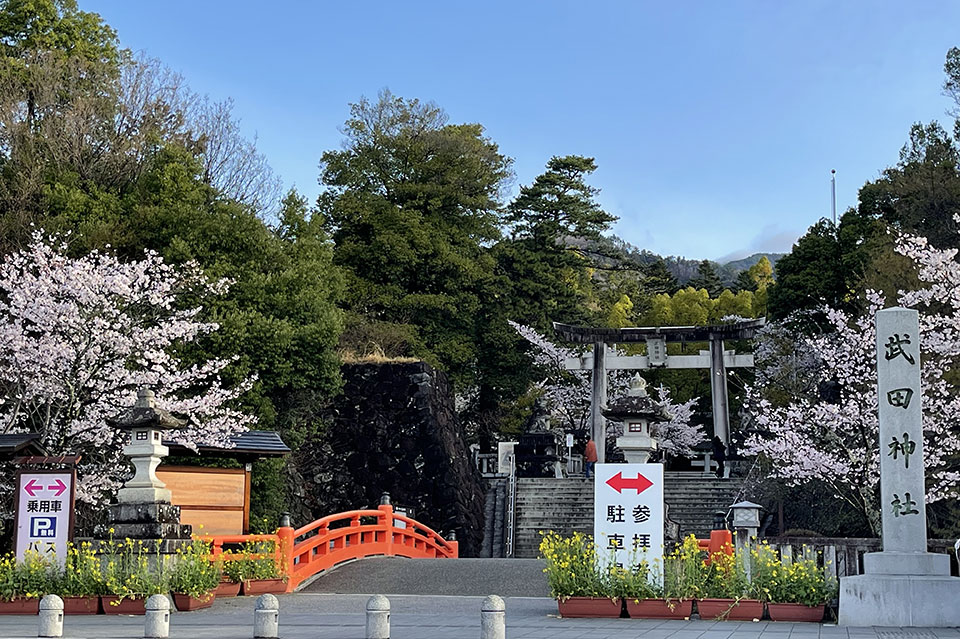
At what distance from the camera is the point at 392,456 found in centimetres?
3123

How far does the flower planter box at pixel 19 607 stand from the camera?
13469mm

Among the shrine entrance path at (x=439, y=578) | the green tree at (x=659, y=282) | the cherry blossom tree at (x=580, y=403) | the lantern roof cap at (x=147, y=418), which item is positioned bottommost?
the shrine entrance path at (x=439, y=578)

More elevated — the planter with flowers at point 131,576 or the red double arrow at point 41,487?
the red double arrow at point 41,487

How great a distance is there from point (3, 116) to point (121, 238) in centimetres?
568

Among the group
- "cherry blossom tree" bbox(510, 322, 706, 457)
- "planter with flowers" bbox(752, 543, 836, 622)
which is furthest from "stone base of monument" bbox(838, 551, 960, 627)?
"cherry blossom tree" bbox(510, 322, 706, 457)

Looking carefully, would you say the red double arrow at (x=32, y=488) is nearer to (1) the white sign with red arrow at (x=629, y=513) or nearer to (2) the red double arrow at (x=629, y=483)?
(1) the white sign with red arrow at (x=629, y=513)

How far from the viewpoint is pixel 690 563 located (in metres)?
12.6

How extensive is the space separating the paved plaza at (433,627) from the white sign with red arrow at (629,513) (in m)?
0.93

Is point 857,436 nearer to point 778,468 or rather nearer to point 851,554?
point 778,468

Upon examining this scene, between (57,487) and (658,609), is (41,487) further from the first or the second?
(658,609)

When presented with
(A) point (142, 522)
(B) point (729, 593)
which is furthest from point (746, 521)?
(A) point (142, 522)

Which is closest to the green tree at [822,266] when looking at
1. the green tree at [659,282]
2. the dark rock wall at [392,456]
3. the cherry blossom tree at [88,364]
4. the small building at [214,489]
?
the dark rock wall at [392,456]

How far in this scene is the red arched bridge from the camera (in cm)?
1706

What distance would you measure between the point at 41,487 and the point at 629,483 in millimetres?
8246
